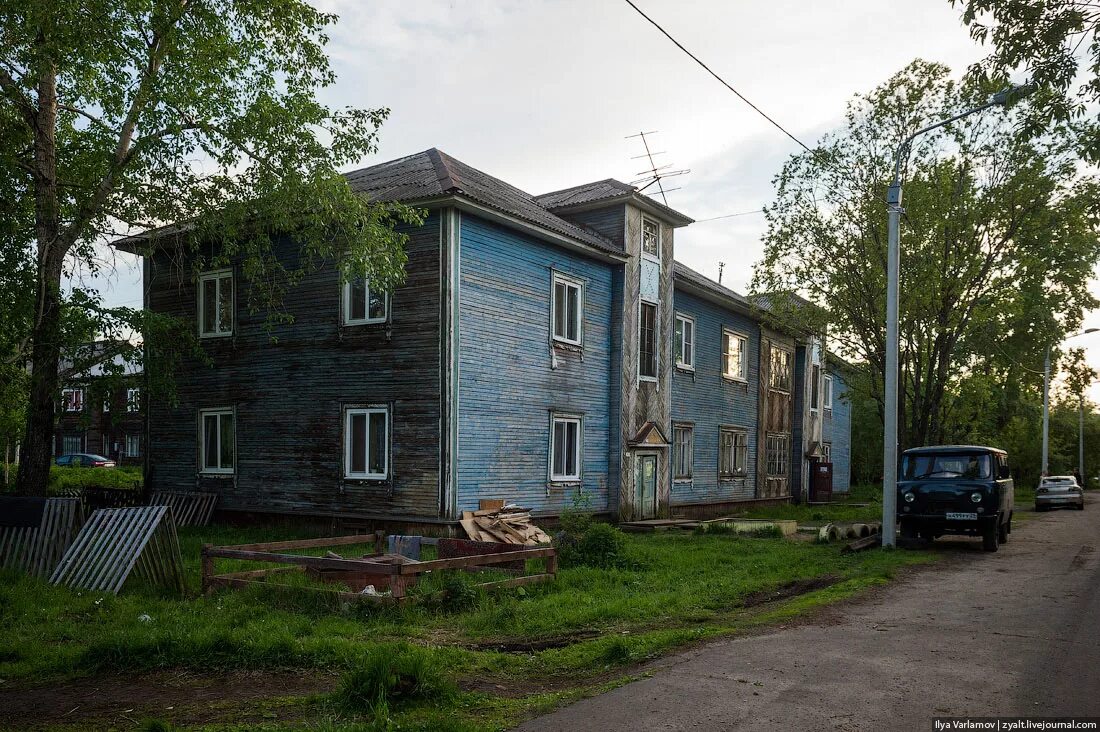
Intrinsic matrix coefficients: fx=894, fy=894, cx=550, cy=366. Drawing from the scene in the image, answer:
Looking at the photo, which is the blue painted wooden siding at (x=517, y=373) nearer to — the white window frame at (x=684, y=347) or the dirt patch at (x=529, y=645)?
the white window frame at (x=684, y=347)

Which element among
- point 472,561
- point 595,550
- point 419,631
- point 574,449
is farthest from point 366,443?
point 419,631

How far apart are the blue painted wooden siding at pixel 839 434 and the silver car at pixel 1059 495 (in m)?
9.46

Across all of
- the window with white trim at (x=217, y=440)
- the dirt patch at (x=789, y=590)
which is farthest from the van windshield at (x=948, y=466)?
the window with white trim at (x=217, y=440)

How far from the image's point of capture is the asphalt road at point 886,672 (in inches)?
250

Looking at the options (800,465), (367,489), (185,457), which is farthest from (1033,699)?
(800,465)

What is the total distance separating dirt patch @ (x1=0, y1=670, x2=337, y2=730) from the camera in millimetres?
6633

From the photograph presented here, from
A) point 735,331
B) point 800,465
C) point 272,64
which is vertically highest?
point 272,64

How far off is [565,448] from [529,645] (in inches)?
513

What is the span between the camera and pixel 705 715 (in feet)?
20.8

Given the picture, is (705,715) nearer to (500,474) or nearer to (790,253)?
(500,474)

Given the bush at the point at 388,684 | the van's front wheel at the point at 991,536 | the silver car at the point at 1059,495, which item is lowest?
the silver car at the point at 1059,495

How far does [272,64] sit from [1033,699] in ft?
52.1

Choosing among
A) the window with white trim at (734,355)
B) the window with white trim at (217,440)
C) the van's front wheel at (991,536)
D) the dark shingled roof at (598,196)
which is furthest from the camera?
the window with white trim at (734,355)

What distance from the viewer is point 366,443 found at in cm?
1933
